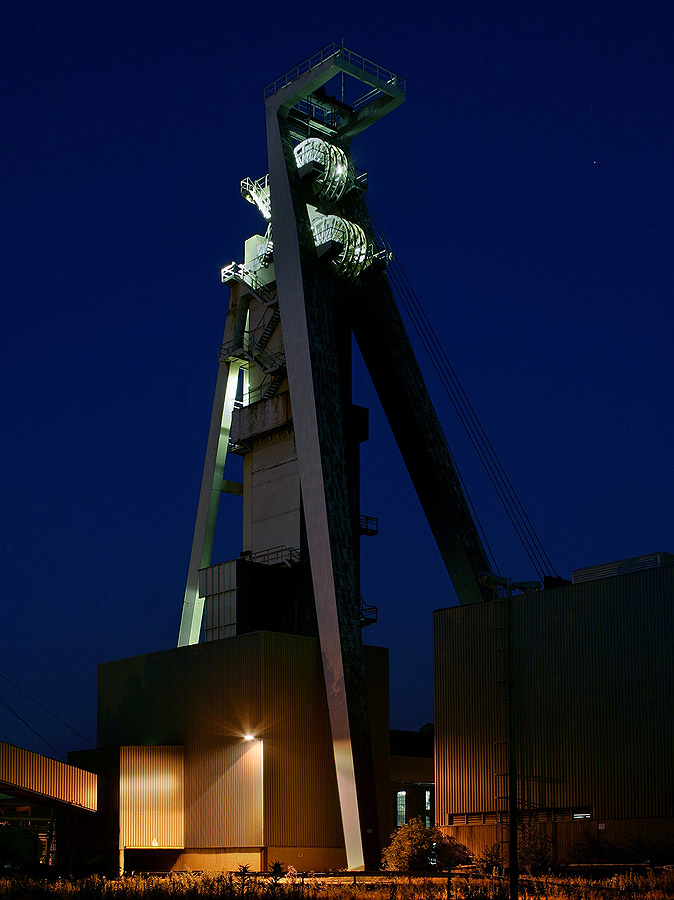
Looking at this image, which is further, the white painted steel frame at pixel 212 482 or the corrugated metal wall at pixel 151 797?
the white painted steel frame at pixel 212 482

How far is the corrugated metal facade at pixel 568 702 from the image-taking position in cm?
3247

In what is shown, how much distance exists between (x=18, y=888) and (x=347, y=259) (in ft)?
82.4

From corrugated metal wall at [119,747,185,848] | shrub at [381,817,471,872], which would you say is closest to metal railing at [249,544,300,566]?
corrugated metal wall at [119,747,185,848]

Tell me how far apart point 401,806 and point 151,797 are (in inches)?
487

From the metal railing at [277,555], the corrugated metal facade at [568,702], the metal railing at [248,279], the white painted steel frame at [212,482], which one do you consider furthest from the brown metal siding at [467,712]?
the metal railing at [248,279]

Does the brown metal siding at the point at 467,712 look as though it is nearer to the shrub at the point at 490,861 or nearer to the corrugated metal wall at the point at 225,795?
the shrub at the point at 490,861

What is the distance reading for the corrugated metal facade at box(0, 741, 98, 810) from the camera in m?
40.0

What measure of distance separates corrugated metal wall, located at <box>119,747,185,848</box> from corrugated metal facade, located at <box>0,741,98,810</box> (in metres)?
1.20

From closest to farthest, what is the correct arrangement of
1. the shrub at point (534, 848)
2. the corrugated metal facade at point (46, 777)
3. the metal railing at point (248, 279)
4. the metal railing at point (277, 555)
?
the shrub at point (534, 848), the corrugated metal facade at point (46, 777), the metal railing at point (277, 555), the metal railing at point (248, 279)

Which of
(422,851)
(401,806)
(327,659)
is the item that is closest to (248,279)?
(327,659)

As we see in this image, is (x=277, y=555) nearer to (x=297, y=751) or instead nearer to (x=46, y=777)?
(x=297, y=751)

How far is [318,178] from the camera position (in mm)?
Answer: 45219

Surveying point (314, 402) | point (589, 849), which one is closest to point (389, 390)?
point (314, 402)

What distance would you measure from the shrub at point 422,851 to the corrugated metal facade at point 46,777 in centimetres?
1178
